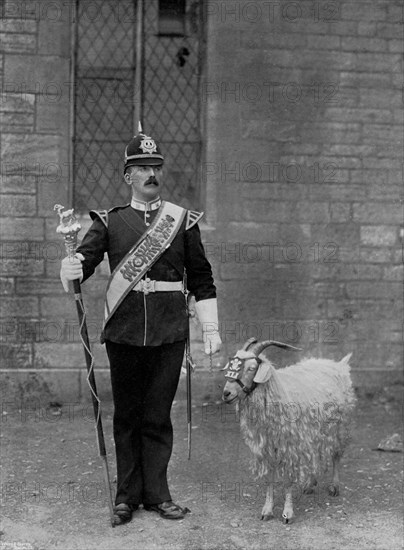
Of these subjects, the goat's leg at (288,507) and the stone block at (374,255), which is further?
the stone block at (374,255)

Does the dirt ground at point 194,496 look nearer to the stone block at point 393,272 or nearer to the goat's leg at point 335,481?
the goat's leg at point 335,481

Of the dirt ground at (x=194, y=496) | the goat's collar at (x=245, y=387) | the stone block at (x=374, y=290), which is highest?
the stone block at (x=374, y=290)

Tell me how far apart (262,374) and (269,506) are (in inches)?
34.6

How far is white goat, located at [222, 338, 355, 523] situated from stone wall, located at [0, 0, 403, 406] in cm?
277

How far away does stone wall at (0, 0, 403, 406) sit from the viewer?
24.6ft

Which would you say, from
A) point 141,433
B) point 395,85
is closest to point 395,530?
point 141,433

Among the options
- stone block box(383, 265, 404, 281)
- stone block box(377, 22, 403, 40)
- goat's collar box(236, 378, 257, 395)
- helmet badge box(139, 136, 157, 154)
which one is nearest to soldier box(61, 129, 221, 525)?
helmet badge box(139, 136, 157, 154)

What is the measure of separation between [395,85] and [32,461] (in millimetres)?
4988

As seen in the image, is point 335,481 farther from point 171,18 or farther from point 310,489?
point 171,18

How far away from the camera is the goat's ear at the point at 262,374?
4.70 metres

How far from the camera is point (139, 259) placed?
15.5ft

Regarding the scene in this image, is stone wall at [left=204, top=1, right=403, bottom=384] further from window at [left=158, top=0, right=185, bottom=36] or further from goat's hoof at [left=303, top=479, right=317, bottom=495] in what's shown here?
goat's hoof at [left=303, top=479, right=317, bottom=495]

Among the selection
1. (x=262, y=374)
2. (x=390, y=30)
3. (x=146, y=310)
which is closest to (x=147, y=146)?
(x=146, y=310)

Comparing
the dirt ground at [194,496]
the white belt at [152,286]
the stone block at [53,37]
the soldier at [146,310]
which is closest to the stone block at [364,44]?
the stone block at [53,37]
